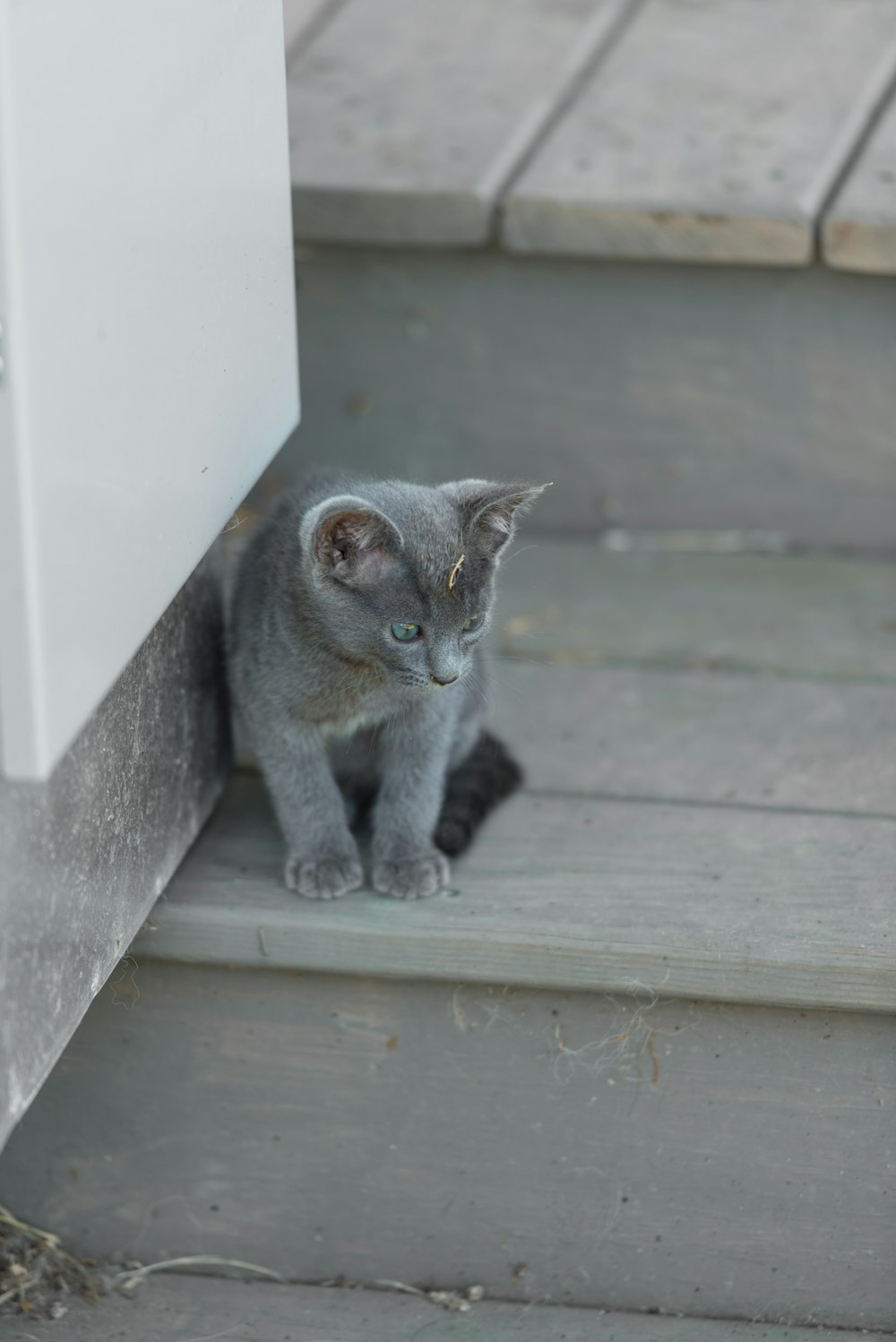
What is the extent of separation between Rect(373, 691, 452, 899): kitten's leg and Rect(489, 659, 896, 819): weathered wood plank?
0.23 m

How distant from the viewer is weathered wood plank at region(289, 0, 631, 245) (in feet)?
8.26

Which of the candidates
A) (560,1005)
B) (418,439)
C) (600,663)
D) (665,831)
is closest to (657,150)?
(418,439)

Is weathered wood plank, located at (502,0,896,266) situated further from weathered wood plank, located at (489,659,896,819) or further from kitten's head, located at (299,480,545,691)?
kitten's head, located at (299,480,545,691)

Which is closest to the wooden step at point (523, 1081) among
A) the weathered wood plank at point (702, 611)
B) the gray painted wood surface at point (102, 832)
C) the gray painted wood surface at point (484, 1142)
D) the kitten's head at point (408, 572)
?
the gray painted wood surface at point (484, 1142)

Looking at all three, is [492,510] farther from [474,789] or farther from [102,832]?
[102,832]

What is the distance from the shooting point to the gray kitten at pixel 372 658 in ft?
5.50

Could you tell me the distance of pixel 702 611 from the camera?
250 cm

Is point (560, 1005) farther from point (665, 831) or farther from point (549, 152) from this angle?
point (549, 152)

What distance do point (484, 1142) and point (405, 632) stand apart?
0.59 m

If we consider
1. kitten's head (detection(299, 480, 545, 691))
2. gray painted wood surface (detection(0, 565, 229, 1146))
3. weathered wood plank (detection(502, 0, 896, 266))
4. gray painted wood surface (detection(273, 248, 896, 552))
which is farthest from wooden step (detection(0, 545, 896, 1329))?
weathered wood plank (detection(502, 0, 896, 266))

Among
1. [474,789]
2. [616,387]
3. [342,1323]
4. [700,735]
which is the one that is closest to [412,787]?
[474,789]

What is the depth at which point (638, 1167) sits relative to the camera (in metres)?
1.73

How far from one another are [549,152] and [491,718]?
3.36 ft

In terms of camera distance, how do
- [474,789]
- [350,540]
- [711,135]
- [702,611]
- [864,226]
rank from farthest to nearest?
1. [711,135]
2. [702,611]
3. [864,226]
4. [474,789]
5. [350,540]
